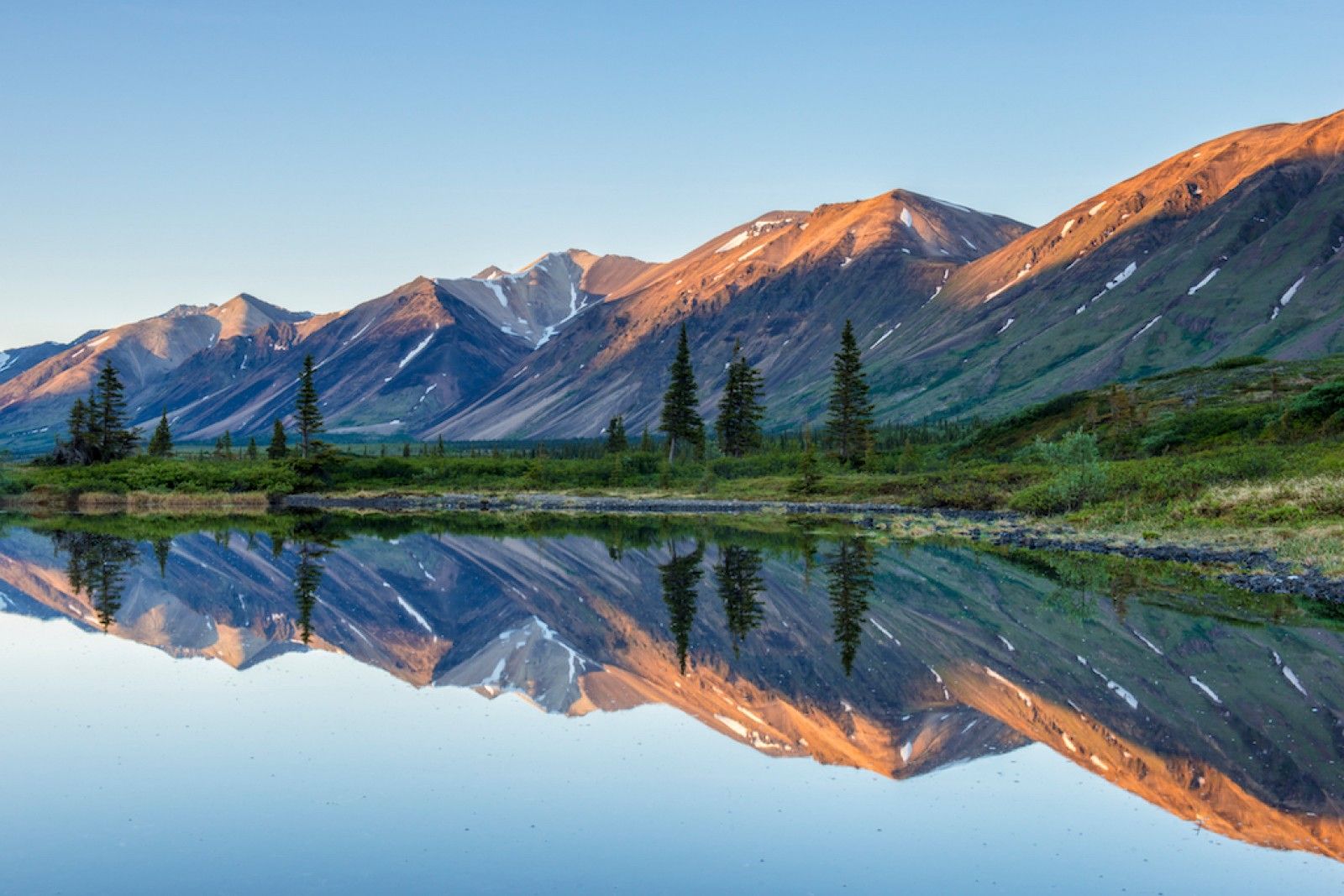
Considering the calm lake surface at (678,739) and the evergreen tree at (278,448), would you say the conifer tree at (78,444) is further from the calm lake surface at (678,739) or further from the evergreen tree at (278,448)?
the calm lake surface at (678,739)

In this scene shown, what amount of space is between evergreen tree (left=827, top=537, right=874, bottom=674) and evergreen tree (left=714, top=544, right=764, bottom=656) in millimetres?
2099

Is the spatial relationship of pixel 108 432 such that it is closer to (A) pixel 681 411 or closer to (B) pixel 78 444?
(B) pixel 78 444

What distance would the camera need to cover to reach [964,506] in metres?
70.0

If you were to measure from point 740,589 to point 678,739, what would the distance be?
17766 mm

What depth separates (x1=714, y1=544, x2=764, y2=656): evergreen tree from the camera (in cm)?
2895

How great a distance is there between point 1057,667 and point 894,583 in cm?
1365

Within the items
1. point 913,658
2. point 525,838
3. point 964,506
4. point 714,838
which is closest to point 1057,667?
point 913,658

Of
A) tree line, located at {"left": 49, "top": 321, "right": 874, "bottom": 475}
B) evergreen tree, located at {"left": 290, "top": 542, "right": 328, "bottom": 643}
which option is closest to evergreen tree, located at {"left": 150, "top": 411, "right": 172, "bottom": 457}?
tree line, located at {"left": 49, "top": 321, "right": 874, "bottom": 475}

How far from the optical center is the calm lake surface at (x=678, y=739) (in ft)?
40.7

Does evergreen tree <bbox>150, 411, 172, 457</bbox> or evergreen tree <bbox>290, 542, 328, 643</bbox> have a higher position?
evergreen tree <bbox>150, 411, 172, 457</bbox>

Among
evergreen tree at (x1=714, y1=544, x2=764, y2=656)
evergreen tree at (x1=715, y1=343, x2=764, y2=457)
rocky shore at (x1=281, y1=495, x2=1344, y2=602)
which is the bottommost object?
rocky shore at (x1=281, y1=495, x2=1344, y2=602)

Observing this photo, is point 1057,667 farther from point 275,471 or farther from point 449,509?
point 275,471

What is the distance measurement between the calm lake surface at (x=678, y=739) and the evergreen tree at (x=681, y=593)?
233 mm

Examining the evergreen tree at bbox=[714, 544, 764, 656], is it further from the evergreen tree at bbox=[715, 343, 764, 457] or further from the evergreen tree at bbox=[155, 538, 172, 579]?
the evergreen tree at bbox=[715, 343, 764, 457]
